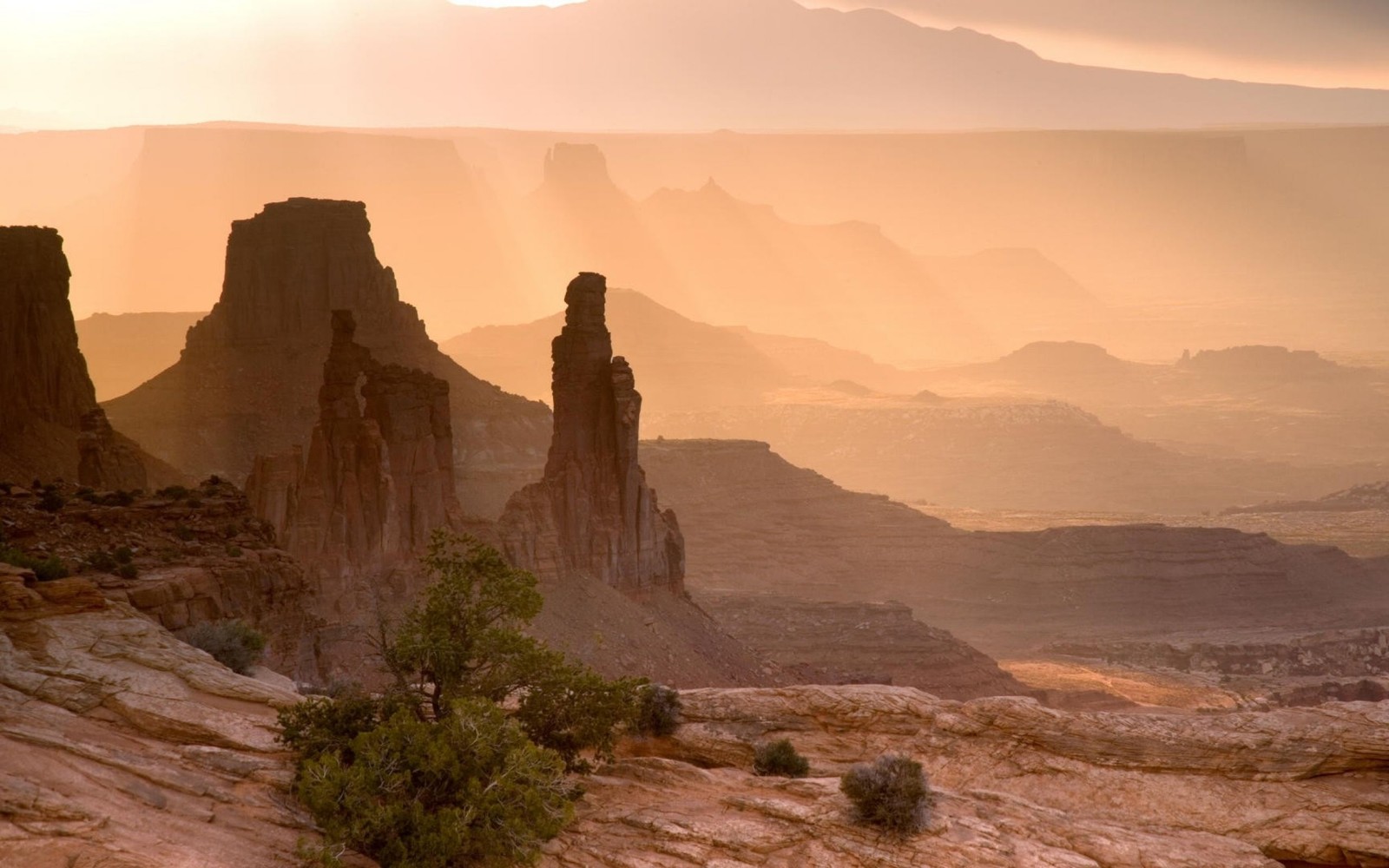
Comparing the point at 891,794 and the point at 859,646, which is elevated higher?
the point at 891,794

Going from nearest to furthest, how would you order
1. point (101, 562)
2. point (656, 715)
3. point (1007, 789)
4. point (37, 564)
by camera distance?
point (1007, 789) → point (37, 564) → point (656, 715) → point (101, 562)

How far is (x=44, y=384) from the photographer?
57812 millimetres

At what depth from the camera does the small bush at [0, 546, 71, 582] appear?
25.2 meters

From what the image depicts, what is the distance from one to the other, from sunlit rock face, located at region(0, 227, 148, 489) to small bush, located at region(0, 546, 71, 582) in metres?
24.5

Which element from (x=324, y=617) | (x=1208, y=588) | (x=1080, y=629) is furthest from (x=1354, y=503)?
(x=324, y=617)

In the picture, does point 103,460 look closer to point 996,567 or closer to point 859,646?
point 859,646

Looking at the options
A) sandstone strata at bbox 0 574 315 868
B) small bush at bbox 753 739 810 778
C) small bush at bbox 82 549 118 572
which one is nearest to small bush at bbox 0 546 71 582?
A: sandstone strata at bbox 0 574 315 868

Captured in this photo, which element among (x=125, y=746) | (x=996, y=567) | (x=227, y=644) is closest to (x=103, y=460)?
(x=227, y=644)

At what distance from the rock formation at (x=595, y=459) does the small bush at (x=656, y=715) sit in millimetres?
32662

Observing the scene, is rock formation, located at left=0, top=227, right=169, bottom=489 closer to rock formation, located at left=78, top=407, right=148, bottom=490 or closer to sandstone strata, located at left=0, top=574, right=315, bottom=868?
rock formation, located at left=78, top=407, right=148, bottom=490

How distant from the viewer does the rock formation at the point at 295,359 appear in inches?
3031

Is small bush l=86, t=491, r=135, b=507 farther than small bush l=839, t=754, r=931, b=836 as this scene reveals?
Yes

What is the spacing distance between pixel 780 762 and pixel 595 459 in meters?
37.4

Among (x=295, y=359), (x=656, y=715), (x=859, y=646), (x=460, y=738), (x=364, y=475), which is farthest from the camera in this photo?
(x=295, y=359)
